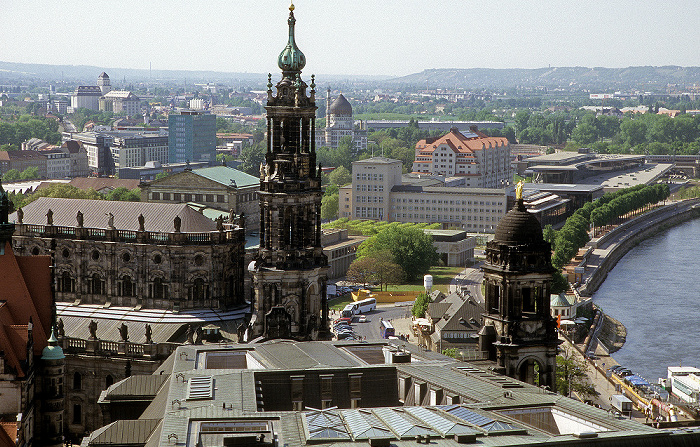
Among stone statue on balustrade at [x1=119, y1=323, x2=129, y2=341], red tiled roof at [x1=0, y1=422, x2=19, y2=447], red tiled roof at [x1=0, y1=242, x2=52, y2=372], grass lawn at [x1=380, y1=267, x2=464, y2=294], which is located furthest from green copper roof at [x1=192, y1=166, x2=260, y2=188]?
red tiled roof at [x1=0, y1=422, x2=19, y2=447]

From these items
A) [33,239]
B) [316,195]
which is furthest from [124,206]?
[316,195]

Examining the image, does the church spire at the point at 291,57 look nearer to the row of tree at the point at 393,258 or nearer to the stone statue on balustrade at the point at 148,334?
the stone statue on balustrade at the point at 148,334

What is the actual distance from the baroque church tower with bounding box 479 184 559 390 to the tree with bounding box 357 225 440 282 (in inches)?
3751

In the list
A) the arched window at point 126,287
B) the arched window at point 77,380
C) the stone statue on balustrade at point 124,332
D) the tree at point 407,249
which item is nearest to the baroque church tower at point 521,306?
the stone statue on balustrade at point 124,332

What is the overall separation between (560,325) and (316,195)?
57.9m

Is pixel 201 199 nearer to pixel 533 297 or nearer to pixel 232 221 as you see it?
pixel 232 221

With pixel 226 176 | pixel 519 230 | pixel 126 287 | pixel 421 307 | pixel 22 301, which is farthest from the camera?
pixel 421 307

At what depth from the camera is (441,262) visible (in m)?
174

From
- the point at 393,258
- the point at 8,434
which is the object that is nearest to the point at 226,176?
the point at 393,258

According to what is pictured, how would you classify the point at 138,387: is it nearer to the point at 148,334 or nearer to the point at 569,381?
the point at 148,334

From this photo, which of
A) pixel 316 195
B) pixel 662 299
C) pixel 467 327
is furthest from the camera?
pixel 662 299

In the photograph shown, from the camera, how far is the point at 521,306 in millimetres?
62094

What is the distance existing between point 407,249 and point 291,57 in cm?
8665

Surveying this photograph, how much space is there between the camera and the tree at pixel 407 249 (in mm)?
159750
